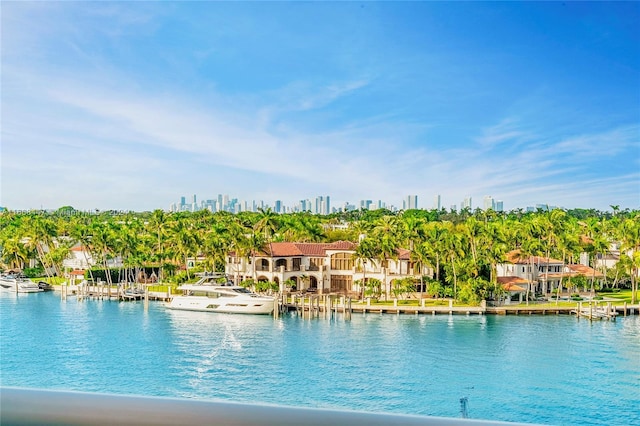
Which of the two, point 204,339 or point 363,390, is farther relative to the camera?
point 204,339

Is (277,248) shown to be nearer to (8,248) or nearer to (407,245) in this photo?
(407,245)

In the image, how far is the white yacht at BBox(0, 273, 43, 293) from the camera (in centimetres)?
2638

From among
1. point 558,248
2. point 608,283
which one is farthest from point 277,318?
point 608,283

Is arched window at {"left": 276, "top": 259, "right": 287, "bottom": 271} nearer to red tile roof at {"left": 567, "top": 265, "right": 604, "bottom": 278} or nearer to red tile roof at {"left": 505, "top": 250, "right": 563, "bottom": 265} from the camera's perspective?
red tile roof at {"left": 505, "top": 250, "right": 563, "bottom": 265}

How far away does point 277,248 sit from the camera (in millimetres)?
24969

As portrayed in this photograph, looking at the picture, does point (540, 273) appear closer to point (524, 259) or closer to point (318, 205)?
point (524, 259)

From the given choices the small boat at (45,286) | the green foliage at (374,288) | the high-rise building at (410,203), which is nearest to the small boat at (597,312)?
the green foliage at (374,288)

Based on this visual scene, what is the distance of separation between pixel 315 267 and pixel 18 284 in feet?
42.2

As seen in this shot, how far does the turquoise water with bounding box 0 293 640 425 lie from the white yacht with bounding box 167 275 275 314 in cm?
66

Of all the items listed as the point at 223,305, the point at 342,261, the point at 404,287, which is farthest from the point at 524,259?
the point at 223,305

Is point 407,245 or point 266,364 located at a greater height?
point 407,245

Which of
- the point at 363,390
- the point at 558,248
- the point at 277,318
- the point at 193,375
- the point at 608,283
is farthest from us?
the point at 608,283

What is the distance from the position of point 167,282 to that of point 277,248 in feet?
18.9

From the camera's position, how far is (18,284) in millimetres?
26719
